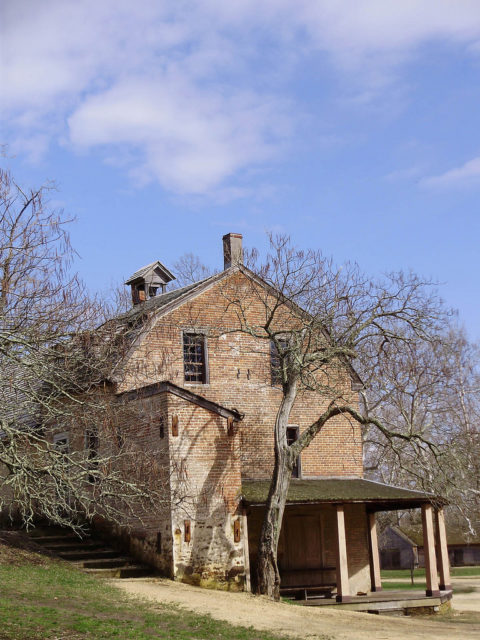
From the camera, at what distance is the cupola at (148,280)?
29.9 metres

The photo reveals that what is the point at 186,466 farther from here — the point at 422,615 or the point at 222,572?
the point at 422,615

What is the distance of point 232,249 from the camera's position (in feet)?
91.4

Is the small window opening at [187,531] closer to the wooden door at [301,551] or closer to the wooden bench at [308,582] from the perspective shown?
the wooden bench at [308,582]

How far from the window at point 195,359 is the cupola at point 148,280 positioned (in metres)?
5.46

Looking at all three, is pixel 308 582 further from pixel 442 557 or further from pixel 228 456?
pixel 228 456

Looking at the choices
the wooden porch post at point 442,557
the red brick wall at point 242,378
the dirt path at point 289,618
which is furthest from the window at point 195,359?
the wooden porch post at point 442,557

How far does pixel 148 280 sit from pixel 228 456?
1018cm

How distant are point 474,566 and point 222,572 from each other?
37.9 meters

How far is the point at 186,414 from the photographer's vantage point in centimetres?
2120

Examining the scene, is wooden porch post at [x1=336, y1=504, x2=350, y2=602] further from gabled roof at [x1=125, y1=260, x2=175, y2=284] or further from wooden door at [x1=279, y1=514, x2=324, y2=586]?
gabled roof at [x1=125, y1=260, x2=175, y2=284]

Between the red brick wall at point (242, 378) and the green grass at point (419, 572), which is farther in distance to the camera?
the green grass at point (419, 572)

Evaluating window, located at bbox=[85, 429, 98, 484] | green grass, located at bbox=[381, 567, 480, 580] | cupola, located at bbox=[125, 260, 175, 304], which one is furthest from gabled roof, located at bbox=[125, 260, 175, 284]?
green grass, located at bbox=[381, 567, 480, 580]

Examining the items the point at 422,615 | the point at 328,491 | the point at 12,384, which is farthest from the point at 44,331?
the point at 422,615

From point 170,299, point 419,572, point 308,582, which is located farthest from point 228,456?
point 419,572
